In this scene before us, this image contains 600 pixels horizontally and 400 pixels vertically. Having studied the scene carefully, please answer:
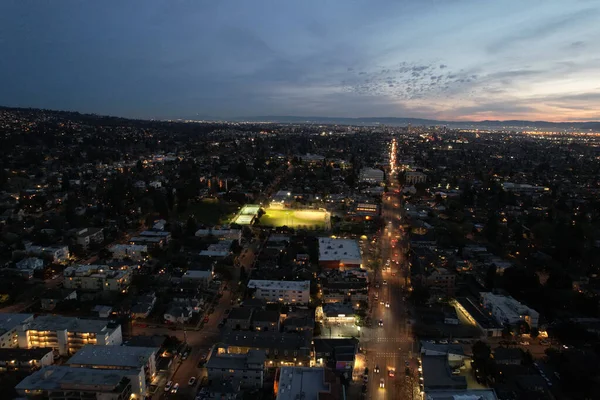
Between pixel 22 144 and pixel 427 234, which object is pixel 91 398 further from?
pixel 22 144

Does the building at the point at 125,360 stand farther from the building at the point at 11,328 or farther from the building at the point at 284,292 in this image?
the building at the point at 284,292

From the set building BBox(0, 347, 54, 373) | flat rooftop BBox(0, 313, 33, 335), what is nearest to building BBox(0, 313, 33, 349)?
flat rooftop BBox(0, 313, 33, 335)

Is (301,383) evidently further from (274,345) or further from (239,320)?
(239,320)

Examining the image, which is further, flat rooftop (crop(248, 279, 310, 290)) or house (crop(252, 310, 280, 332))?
flat rooftop (crop(248, 279, 310, 290))

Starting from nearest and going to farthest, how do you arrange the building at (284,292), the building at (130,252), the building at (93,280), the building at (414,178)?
the building at (284,292) → the building at (93,280) → the building at (130,252) → the building at (414,178)

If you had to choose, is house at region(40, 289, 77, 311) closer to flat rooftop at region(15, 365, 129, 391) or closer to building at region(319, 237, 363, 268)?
flat rooftop at region(15, 365, 129, 391)

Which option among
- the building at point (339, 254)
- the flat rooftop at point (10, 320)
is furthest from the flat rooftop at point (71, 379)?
the building at point (339, 254)

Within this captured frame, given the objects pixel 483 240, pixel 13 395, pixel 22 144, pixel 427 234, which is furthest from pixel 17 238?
pixel 22 144
